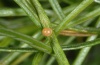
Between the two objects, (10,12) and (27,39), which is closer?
(27,39)

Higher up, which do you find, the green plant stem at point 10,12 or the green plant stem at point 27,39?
the green plant stem at point 27,39

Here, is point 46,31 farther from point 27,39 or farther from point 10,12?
point 10,12

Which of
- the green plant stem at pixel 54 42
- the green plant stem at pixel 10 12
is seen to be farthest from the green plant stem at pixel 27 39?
the green plant stem at pixel 10 12

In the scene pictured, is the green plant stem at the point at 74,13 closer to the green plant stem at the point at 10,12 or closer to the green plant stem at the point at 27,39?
the green plant stem at the point at 27,39

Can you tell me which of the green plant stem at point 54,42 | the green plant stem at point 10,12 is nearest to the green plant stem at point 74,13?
the green plant stem at point 54,42

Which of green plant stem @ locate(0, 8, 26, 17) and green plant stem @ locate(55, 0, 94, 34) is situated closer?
green plant stem @ locate(55, 0, 94, 34)

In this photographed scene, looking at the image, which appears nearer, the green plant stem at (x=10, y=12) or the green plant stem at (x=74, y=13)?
the green plant stem at (x=74, y=13)

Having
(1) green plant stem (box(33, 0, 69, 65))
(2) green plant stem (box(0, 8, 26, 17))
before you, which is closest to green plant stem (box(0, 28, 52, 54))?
(1) green plant stem (box(33, 0, 69, 65))

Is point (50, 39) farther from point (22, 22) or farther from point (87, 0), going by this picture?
point (22, 22)

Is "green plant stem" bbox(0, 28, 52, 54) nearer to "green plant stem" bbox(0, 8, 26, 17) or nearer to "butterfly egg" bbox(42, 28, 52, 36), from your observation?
"butterfly egg" bbox(42, 28, 52, 36)

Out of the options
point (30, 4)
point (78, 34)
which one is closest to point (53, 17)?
point (78, 34)

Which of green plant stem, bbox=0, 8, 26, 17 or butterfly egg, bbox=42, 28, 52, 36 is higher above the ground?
butterfly egg, bbox=42, 28, 52, 36

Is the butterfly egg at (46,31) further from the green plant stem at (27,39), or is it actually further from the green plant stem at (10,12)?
the green plant stem at (10,12)

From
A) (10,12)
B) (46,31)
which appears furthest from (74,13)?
(10,12)
